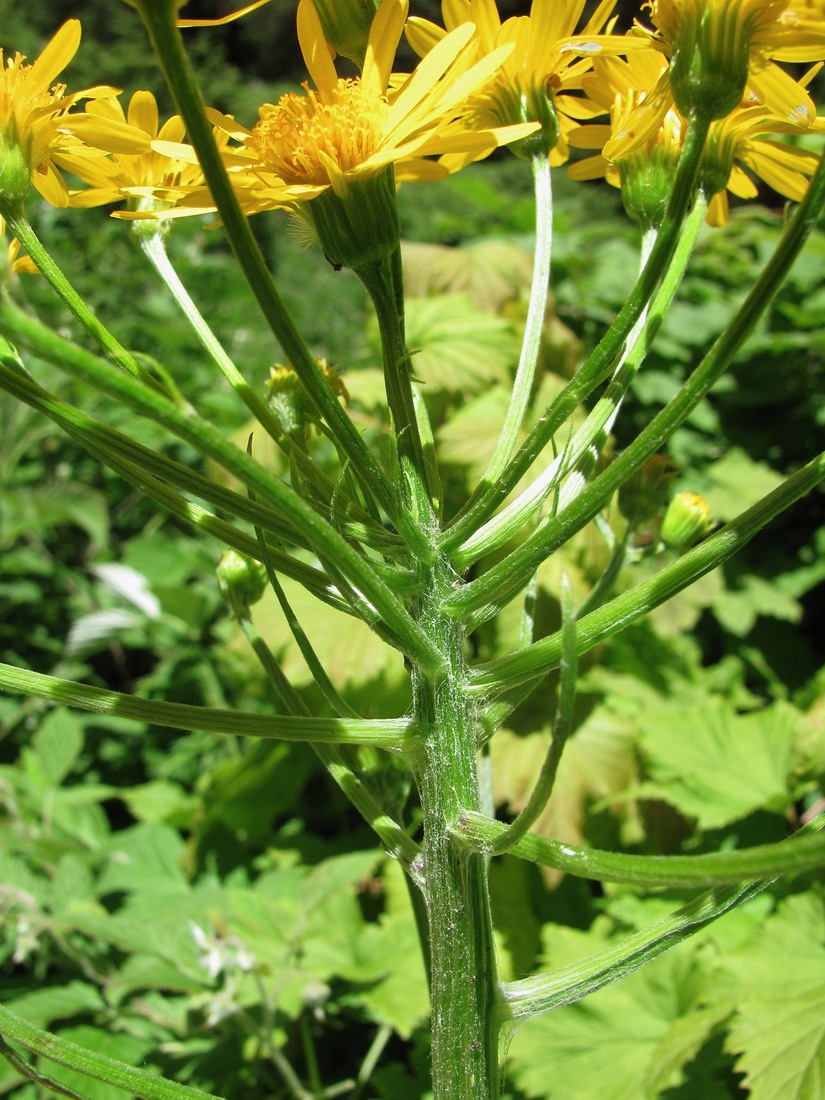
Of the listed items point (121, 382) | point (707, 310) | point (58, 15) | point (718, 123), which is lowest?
point (121, 382)

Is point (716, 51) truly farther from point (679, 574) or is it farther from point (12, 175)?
point (12, 175)

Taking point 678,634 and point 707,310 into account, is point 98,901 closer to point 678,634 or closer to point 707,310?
point 678,634

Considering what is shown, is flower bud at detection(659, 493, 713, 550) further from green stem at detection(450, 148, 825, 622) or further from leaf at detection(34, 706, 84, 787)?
leaf at detection(34, 706, 84, 787)

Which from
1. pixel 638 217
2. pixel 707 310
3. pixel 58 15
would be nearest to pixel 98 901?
pixel 638 217

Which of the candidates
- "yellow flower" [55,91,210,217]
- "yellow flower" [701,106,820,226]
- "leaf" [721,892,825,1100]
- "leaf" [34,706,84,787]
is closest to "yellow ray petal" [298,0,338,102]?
"yellow flower" [55,91,210,217]

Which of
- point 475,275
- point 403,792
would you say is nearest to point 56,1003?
point 403,792

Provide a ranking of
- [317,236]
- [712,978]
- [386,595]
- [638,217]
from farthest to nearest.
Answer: [712,978], [638,217], [317,236], [386,595]

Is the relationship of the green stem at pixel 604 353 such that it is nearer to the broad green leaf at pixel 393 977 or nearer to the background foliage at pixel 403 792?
the background foliage at pixel 403 792
